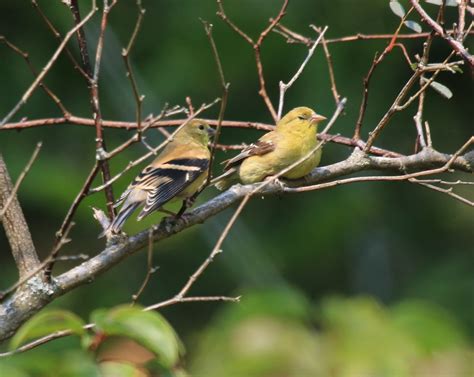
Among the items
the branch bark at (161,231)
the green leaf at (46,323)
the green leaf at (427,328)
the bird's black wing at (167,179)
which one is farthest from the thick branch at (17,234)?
the green leaf at (46,323)

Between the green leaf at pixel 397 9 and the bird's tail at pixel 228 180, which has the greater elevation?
the green leaf at pixel 397 9

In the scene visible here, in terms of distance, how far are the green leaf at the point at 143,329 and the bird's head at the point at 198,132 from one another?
14.1ft

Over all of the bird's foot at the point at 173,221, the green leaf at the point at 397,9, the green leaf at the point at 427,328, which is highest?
the green leaf at the point at 397,9

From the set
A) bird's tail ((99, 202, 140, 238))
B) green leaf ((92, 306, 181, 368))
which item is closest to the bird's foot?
bird's tail ((99, 202, 140, 238))

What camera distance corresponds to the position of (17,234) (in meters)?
3.81

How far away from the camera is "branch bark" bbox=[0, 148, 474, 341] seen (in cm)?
357

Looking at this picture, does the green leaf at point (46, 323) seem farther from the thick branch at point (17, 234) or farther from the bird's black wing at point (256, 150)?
the bird's black wing at point (256, 150)

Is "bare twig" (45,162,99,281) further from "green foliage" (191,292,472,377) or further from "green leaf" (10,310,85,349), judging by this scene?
"green leaf" (10,310,85,349)

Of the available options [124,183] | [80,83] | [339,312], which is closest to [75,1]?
[339,312]

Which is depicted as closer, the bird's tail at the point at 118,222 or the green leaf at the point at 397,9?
the bird's tail at the point at 118,222

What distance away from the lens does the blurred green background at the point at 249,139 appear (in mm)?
12750

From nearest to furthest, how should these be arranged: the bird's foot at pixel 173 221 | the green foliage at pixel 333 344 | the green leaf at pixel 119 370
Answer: the green leaf at pixel 119 370 → the green foliage at pixel 333 344 → the bird's foot at pixel 173 221

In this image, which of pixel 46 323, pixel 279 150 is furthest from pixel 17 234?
pixel 279 150

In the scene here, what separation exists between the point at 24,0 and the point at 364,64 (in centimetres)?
493
